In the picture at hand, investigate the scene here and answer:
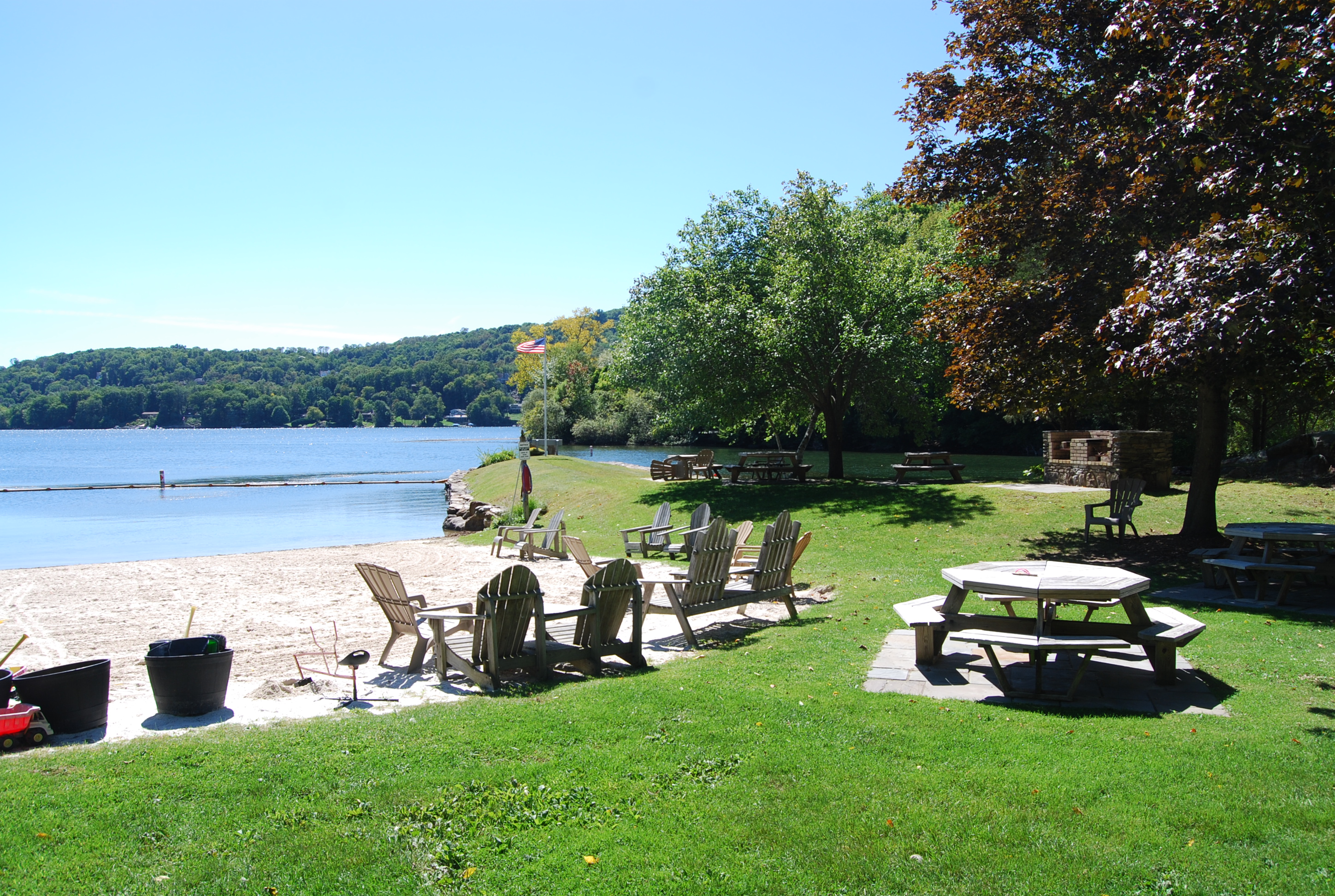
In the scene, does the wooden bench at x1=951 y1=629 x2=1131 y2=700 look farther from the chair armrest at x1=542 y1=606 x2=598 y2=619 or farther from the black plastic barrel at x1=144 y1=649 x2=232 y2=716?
the black plastic barrel at x1=144 y1=649 x2=232 y2=716

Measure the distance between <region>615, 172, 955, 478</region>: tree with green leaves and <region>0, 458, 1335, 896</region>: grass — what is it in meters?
16.1

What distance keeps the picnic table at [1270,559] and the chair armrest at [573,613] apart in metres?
7.19

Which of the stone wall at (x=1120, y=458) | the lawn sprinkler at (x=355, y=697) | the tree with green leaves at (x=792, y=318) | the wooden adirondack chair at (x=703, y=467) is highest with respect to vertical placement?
the tree with green leaves at (x=792, y=318)

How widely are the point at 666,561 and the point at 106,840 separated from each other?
1075 cm

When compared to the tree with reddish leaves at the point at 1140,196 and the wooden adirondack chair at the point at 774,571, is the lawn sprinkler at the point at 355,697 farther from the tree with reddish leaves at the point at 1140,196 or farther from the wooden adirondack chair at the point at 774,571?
the tree with reddish leaves at the point at 1140,196

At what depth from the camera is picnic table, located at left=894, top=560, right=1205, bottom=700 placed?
19.9 feet

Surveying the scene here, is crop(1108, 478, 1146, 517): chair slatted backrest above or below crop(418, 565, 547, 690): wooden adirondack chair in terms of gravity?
above

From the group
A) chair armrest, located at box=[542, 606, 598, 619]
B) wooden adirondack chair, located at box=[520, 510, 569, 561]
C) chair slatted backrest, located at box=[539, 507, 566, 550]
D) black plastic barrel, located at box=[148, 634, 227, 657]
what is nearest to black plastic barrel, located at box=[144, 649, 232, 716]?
black plastic barrel, located at box=[148, 634, 227, 657]

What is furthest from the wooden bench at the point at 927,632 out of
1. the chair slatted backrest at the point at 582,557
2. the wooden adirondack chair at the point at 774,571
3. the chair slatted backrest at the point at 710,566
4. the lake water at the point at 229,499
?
the lake water at the point at 229,499

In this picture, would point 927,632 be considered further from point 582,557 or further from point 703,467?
point 703,467

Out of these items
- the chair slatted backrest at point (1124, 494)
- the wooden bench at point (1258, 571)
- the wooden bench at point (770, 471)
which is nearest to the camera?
the wooden bench at point (1258, 571)

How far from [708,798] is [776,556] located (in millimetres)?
5649

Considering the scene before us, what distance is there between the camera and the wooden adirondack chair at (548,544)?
16547 mm

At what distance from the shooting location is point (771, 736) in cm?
505
